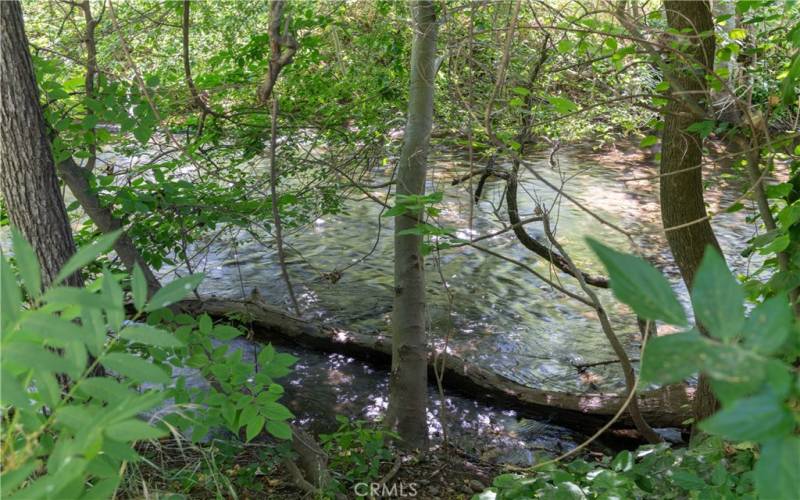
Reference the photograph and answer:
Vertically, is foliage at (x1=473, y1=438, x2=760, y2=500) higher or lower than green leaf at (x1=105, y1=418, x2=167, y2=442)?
lower

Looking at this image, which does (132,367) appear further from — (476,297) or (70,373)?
(476,297)

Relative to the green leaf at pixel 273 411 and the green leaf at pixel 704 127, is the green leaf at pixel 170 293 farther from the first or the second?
the green leaf at pixel 704 127

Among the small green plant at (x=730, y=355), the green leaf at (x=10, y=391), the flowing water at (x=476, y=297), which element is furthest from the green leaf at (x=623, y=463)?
the green leaf at (x=10, y=391)

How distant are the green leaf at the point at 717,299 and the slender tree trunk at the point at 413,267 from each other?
11.0 ft

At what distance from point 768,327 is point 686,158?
10.9 ft

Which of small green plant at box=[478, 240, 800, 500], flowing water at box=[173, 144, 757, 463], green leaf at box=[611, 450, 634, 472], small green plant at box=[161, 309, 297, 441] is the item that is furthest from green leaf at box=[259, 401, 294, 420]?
flowing water at box=[173, 144, 757, 463]

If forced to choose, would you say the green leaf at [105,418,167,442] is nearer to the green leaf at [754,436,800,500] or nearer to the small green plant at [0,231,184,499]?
the small green plant at [0,231,184,499]

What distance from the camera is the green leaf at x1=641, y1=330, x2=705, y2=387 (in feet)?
2.35

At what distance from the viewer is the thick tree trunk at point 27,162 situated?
3041 millimetres

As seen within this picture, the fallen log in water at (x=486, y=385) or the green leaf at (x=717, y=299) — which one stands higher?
the green leaf at (x=717, y=299)

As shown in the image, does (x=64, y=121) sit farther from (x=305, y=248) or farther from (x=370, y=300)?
Answer: (x=305, y=248)

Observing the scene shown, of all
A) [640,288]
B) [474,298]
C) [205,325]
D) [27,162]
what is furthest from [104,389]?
[474,298]

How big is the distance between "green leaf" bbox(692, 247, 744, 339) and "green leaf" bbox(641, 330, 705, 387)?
0.9 inches

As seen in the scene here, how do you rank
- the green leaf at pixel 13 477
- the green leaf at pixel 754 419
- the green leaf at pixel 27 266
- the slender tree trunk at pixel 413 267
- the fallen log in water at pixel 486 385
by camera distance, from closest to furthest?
the green leaf at pixel 754 419
the green leaf at pixel 13 477
the green leaf at pixel 27 266
the slender tree trunk at pixel 413 267
the fallen log in water at pixel 486 385
